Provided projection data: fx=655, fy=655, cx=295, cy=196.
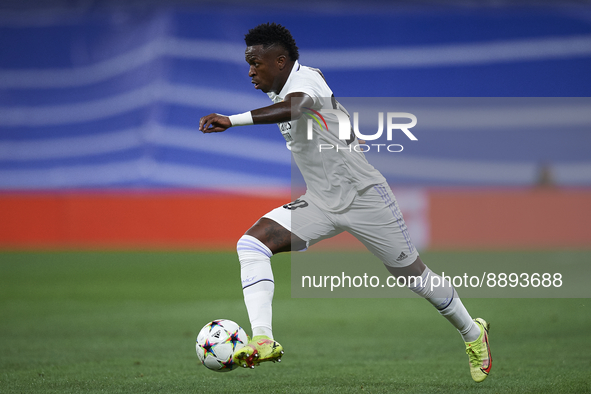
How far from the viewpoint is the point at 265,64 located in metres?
4.43

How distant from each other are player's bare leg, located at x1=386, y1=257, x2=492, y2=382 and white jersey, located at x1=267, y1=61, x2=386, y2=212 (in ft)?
2.19

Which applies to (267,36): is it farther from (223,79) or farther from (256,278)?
(223,79)

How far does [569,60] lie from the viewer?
20.2 m

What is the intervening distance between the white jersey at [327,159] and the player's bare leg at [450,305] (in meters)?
0.67

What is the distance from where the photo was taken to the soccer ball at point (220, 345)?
13.6ft

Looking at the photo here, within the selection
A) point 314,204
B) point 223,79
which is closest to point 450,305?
point 314,204

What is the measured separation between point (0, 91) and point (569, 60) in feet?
56.8

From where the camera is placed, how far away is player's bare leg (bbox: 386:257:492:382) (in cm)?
471

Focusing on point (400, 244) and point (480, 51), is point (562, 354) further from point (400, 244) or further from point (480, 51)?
point (480, 51)

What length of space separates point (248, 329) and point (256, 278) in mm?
4093

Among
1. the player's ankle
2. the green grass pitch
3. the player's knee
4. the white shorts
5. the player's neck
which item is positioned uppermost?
the player's neck

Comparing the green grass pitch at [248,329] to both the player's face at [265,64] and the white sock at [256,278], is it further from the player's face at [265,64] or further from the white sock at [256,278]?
the player's face at [265,64]

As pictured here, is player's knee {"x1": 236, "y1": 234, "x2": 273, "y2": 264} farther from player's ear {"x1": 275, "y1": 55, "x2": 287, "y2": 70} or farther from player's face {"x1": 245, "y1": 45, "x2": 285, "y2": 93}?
player's ear {"x1": 275, "y1": 55, "x2": 287, "y2": 70}

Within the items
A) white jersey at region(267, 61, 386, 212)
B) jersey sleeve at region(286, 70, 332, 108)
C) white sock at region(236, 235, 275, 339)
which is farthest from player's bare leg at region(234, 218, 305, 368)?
jersey sleeve at region(286, 70, 332, 108)
